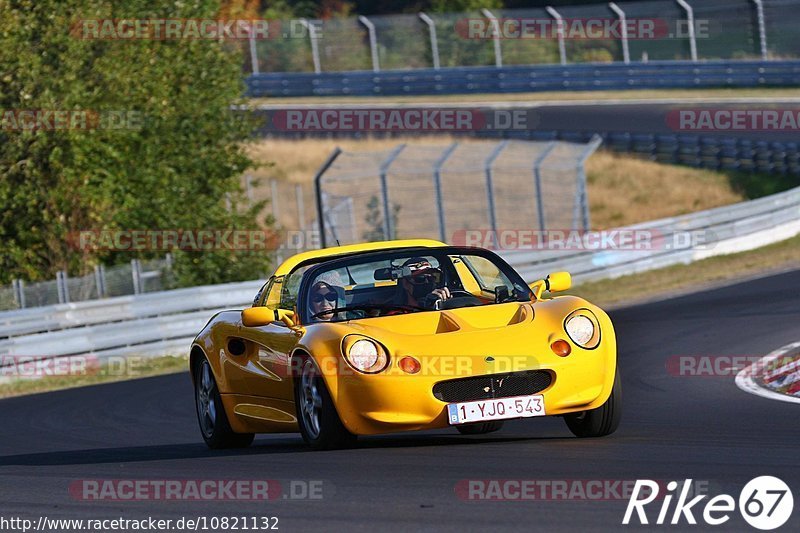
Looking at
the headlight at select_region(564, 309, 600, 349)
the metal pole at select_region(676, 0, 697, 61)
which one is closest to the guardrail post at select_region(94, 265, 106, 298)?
the headlight at select_region(564, 309, 600, 349)

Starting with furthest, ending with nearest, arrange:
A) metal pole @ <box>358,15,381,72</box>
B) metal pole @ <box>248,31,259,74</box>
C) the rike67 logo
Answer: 1. metal pole @ <box>248,31,259,74</box>
2. metal pole @ <box>358,15,381,72</box>
3. the rike67 logo

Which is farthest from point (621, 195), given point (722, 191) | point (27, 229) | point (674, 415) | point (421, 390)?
point (421, 390)

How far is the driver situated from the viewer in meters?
9.47

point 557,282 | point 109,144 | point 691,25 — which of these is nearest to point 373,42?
point 691,25

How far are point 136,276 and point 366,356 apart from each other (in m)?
14.0

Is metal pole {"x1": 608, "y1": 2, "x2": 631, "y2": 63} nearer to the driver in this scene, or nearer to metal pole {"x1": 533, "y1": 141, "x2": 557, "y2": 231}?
metal pole {"x1": 533, "y1": 141, "x2": 557, "y2": 231}

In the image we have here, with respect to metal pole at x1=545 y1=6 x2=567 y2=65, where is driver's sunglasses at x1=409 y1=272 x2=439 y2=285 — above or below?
below

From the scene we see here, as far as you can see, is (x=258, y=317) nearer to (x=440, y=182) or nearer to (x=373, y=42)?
(x=440, y=182)

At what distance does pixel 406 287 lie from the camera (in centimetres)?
958

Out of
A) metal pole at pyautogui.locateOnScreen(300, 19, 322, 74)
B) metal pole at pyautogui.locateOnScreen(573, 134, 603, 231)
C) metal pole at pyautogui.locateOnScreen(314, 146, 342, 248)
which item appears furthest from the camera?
metal pole at pyautogui.locateOnScreen(300, 19, 322, 74)

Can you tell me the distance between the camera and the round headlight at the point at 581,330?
860cm

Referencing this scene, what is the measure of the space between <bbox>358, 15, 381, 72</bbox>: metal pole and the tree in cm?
1805

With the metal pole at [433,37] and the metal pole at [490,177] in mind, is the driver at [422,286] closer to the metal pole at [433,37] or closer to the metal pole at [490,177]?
the metal pole at [490,177]

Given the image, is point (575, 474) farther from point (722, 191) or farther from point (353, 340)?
point (722, 191)
